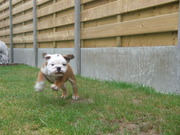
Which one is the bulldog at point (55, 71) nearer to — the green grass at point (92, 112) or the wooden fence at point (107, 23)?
the green grass at point (92, 112)

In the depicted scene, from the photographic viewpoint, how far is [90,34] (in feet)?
20.0

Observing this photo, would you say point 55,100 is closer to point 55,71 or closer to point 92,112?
point 55,71

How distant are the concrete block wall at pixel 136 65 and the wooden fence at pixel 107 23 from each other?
0.49ft

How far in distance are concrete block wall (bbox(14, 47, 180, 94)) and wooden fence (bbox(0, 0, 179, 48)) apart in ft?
0.49

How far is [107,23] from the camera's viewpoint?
560 cm

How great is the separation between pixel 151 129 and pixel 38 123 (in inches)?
40.4

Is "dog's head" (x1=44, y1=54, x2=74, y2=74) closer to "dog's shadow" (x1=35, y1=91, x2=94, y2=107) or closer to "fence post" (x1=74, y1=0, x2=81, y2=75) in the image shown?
"dog's shadow" (x1=35, y1=91, x2=94, y2=107)

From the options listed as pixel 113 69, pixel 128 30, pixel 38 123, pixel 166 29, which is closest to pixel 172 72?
pixel 166 29

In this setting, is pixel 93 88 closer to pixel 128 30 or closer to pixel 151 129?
pixel 128 30

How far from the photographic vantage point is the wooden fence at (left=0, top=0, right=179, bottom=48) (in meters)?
4.17

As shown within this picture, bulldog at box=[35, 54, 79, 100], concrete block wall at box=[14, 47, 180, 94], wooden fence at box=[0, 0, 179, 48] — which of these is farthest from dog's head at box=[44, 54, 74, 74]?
wooden fence at box=[0, 0, 179, 48]

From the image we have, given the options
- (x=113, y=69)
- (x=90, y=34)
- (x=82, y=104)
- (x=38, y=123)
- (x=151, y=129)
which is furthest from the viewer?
(x=90, y=34)

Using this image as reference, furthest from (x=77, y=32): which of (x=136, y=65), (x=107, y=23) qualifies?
(x=136, y=65)

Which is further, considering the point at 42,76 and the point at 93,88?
the point at 93,88
